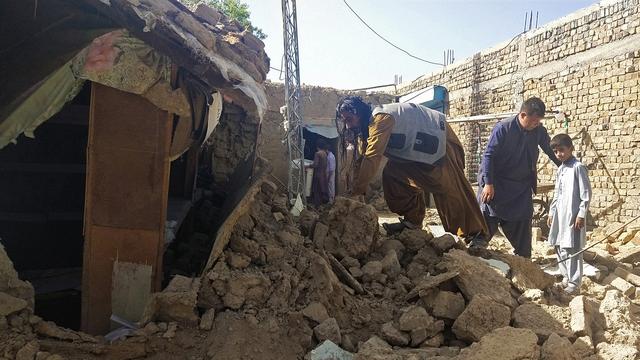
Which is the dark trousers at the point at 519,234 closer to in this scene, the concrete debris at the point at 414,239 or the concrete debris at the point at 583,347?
the concrete debris at the point at 414,239

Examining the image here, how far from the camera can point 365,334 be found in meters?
2.67

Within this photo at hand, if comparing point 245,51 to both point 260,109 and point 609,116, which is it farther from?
point 609,116

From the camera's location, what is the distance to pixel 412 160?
13.7 ft

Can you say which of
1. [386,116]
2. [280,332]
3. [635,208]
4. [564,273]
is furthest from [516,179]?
[635,208]

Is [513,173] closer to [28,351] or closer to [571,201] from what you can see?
[571,201]

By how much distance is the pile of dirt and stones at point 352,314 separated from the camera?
91.1 inches

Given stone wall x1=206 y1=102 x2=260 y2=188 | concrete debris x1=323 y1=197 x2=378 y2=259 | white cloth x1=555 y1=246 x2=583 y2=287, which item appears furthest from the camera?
stone wall x1=206 y1=102 x2=260 y2=188

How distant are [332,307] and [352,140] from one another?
6.66 ft

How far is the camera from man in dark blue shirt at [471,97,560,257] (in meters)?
4.09

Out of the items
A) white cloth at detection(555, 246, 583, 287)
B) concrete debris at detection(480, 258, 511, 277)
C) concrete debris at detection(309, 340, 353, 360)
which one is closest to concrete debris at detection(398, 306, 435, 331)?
concrete debris at detection(309, 340, 353, 360)

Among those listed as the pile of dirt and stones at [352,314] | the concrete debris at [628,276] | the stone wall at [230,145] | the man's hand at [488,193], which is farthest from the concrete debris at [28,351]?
the stone wall at [230,145]

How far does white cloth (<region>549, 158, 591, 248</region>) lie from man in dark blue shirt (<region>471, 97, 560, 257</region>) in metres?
0.23

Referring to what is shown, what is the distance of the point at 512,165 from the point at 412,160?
0.93 m

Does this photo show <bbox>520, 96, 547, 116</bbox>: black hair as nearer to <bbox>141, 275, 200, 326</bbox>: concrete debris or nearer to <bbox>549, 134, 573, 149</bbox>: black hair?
<bbox>549, 134, 573, 149</bbox>: black hair
